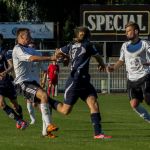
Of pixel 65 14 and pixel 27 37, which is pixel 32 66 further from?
pixel 65 14

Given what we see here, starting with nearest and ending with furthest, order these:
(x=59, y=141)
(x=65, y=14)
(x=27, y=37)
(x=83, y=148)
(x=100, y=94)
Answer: (x=83, y=148), (x=59, y=141), (x=27, y=37), (x=100, y=94), (x=65, y=14)

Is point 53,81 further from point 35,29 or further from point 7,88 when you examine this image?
point 35,29

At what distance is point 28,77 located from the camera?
15969 mm

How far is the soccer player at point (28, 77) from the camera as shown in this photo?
1539 cm

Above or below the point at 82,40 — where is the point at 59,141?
below

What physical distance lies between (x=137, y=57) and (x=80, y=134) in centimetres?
205

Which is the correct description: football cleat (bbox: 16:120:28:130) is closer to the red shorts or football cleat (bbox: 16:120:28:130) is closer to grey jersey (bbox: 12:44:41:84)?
grey jersey (bbox: 12:44:41:84)

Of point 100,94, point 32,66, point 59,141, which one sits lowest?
point 100,94

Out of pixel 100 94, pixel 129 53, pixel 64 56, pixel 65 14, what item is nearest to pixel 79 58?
pixel 64 56

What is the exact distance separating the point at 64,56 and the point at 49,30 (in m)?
44.8

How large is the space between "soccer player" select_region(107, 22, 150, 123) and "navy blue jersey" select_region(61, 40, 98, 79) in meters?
0.89

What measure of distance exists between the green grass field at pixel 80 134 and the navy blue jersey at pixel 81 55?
54.0 inches

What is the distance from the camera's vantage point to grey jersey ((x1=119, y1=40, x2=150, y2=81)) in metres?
16.1

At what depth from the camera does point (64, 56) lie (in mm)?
15406
